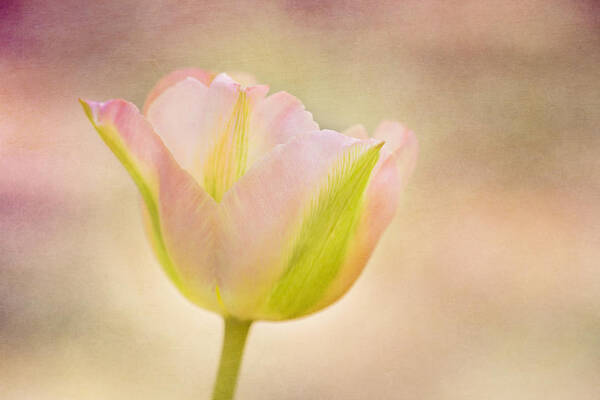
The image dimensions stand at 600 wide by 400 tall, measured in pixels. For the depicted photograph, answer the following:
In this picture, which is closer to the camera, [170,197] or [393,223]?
[170,197]

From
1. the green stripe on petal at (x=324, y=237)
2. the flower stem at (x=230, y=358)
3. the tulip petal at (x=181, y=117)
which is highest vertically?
the tulip petal at (x=181, y=117)

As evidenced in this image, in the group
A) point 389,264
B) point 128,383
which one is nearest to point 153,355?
point 128,383

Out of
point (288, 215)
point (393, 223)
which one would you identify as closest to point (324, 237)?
point (288, 215)

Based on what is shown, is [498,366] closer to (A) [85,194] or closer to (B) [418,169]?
(B) [418,169]

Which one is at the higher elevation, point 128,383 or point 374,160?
point 374,160

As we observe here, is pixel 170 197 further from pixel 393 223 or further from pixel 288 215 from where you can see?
pixel 393 223
